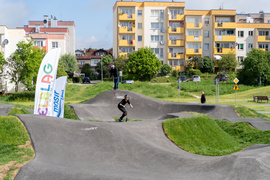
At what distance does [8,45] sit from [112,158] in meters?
47.5

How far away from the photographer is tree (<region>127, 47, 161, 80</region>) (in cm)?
6444

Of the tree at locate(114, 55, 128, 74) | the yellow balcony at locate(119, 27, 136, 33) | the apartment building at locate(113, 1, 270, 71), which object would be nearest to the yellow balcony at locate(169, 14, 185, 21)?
the apartment building at locate(113, 1, 270, 71)

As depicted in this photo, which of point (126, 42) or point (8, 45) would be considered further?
point (126, 42)

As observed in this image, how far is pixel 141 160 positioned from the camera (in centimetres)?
1081

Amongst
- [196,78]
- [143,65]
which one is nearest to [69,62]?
[143,65]

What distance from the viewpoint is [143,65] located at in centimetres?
6431

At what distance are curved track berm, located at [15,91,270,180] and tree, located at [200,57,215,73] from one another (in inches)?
2284

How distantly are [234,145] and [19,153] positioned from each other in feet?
34.3

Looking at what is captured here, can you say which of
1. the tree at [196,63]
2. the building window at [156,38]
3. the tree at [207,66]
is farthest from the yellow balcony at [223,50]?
the building window at [156,38]

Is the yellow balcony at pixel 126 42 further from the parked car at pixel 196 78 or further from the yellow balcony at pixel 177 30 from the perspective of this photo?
the parked car at pixel 196 78

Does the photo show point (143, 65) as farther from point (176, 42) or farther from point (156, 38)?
point (176, 42)

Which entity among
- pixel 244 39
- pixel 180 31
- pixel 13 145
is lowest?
pixel 13 145

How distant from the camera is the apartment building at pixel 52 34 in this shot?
79.1m

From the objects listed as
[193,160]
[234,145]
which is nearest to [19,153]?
[193,160]
